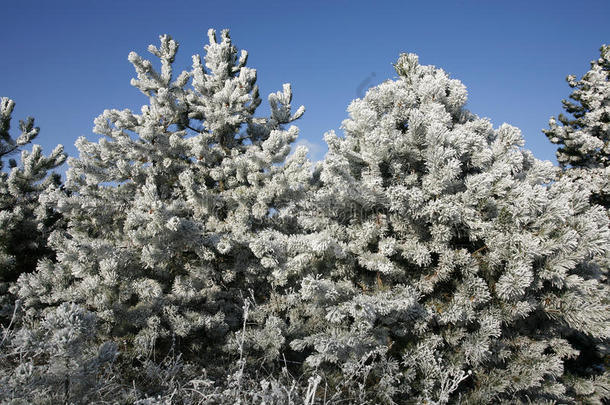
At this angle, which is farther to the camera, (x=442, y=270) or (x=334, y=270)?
(x=334, y=270)

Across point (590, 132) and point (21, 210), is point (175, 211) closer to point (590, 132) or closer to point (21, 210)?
point (21, 210)

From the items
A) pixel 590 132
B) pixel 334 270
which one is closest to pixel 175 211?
pixel 334 270

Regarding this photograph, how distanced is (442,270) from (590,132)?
31.5 ft

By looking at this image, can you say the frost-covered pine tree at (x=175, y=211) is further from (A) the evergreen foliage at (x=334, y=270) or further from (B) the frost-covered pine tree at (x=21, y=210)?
(B) the frost-covered pine tree at (x=21, y=210)

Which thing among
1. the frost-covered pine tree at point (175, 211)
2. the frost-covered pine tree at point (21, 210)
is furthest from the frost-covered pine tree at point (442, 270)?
the frost-covered pine tree at point (21, 210)

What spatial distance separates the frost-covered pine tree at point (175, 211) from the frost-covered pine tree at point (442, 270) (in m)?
0.99

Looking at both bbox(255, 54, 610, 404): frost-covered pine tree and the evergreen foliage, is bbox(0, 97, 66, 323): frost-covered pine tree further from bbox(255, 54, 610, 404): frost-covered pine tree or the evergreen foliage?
bbox(255, 54, 610, 404): frost-covered pine tree

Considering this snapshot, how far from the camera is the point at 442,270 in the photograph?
353 cm

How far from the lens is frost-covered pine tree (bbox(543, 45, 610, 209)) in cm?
903

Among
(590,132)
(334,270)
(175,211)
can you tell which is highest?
(590,132)

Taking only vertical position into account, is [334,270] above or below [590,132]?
below

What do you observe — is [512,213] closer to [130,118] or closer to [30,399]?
[30,399]

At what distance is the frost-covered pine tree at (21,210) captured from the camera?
6.33 meters

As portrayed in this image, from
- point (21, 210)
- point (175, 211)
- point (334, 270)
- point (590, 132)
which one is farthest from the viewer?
point (590, 132)
